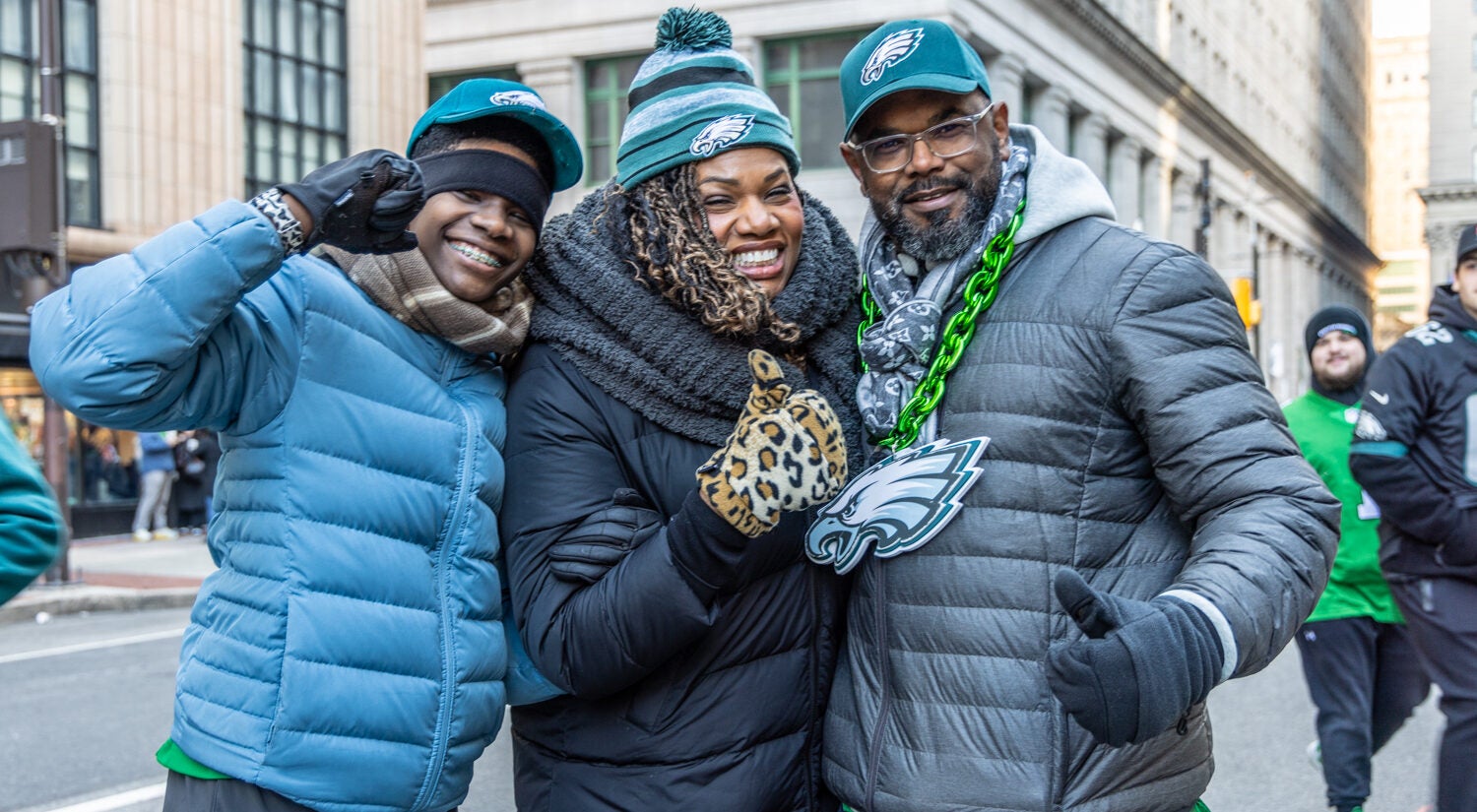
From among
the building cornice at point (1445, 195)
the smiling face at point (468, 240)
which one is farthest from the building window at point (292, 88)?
the building cornice at point (1445, 195)

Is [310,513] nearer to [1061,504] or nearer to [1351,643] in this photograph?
[1061,504]

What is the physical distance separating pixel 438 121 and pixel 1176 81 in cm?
3951

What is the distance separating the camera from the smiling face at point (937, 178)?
2.54 m

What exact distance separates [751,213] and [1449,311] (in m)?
3.16

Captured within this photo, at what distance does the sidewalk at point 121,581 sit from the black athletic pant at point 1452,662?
8.91m

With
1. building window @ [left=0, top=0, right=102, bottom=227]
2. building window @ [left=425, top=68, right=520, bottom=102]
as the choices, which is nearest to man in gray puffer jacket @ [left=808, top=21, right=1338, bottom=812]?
building window @ [left=0, top=0, right=102, bottom=227]

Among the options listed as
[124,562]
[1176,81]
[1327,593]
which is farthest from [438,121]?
[1176,81]

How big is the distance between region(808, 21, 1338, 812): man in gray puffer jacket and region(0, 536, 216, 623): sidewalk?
28.8 ft

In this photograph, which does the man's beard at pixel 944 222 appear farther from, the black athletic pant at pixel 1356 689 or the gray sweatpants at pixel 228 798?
the black athletic pant at pixel 1356 689

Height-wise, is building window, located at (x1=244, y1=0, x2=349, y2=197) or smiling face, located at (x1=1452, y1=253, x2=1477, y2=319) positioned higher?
building window, located at (x1=244, y1=0, x2=349, y2=197)

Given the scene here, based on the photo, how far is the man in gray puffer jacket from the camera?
216 centimetres

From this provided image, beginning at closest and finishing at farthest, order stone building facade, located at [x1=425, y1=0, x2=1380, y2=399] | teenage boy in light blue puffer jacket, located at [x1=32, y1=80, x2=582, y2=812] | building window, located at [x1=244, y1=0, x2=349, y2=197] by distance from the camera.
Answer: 1. teenage boy in light blue puffer jacket, located at [x1=32, y1=80, x2=582, y2=812]
2. building window, located at [x1=244, y1=0, x2=349, y2=197]
3. stone building facade, located at [x1=425, y1=0, x2=1380, y2=399]

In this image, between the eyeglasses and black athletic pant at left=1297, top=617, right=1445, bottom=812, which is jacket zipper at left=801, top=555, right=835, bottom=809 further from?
black athletic pant at left=1297, top=617, right=1445, bottom=812

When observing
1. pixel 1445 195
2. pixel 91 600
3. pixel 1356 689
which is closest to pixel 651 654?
pixel 1356 689
